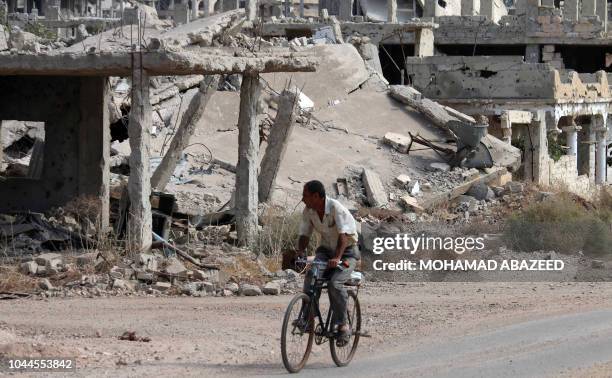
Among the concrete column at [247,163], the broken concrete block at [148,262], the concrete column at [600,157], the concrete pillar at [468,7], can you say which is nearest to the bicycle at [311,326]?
the broken concrete block at [148,262]

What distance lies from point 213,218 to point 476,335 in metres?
7.46

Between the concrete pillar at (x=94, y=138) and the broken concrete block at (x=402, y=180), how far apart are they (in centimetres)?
676

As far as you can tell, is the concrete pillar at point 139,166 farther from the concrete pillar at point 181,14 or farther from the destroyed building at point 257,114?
the concrete pillar at point 181,14

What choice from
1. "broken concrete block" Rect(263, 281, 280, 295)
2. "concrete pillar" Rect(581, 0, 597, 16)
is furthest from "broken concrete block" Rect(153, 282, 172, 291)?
"concrete pillar" Rect(581, 0, 597, 16)

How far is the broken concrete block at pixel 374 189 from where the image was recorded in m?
23.1

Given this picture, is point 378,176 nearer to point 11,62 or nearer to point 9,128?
point 9,128

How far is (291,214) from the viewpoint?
19875mm

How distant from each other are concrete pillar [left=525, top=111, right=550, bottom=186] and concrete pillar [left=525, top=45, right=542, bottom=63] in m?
15.4

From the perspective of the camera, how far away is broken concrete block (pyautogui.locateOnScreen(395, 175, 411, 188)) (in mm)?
24234

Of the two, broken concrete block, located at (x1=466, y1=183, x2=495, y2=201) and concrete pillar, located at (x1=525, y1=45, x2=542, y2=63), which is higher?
concrete pillar, located at (x1=525, y1=45, x2=542, y2=63)

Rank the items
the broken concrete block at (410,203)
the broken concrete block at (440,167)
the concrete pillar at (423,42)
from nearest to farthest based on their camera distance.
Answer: the broken concrete block at (410,203) < the broken concrete block at (440,167) < the concrete pillar at (423,42)

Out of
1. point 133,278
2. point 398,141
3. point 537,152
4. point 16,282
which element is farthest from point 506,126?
point 16,282

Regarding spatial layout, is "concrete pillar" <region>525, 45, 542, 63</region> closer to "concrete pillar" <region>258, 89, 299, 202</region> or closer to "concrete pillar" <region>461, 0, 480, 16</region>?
"concrete pillar" <region>461, 0, 480, 16</region>

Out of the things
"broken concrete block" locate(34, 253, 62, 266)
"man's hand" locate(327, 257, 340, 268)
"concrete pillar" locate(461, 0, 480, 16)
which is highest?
"concrete pillar" locate(461, 0, 480, 16)
